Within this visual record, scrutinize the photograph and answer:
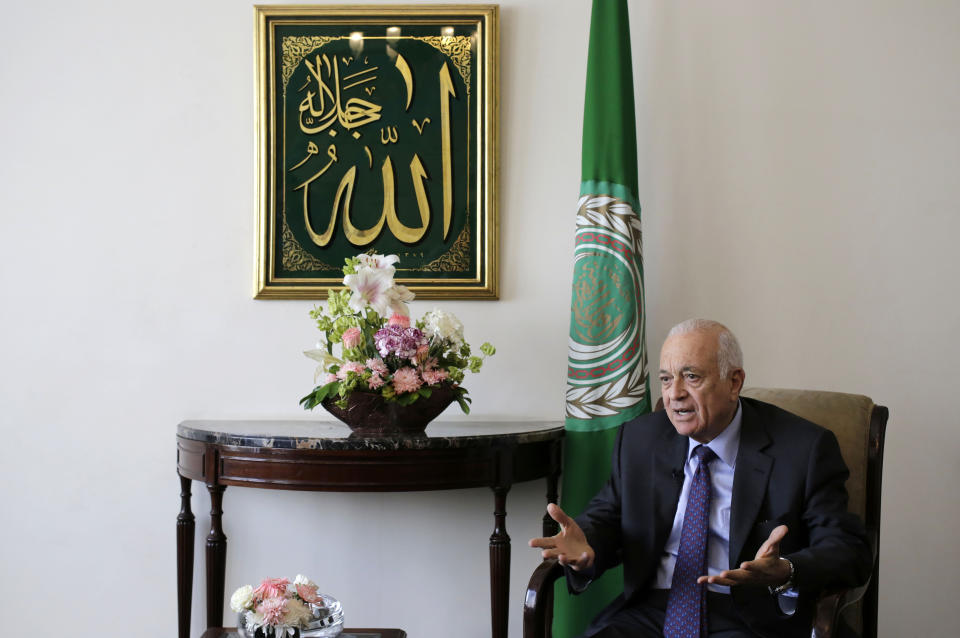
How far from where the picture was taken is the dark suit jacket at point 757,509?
204 centimetres

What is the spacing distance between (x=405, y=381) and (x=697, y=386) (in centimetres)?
100

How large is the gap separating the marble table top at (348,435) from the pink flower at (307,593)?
619 millimetres

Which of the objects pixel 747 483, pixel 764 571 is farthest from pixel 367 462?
pixel 764 571

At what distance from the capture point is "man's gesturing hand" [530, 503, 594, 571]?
209 centimetres

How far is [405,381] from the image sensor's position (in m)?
2.77

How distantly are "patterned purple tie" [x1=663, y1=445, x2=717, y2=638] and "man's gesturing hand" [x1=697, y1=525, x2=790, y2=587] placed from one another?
31 cm

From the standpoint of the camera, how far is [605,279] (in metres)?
3.15

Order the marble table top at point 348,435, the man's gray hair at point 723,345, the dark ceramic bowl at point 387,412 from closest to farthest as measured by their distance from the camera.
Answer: the man's gray hair at point 723,345, the marble table top at point 348,435, the dark ceramic bowl at point 387,412

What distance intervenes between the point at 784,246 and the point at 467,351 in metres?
1.49

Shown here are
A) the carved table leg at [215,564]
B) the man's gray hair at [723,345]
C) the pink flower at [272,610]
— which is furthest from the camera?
the carved table leg at [215,564]

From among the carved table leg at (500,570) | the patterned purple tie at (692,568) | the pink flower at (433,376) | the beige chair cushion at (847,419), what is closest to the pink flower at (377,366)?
the pink flower at (433,376)

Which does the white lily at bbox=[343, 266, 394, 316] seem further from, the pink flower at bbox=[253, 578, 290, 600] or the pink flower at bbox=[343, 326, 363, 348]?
the pink flower at bbox=[253, 578, 290, 600]

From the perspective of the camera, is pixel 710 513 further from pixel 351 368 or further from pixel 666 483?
pixel 351 368

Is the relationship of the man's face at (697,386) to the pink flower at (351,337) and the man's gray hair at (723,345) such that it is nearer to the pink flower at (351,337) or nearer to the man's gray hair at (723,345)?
the man's gray hair at (723,345)
